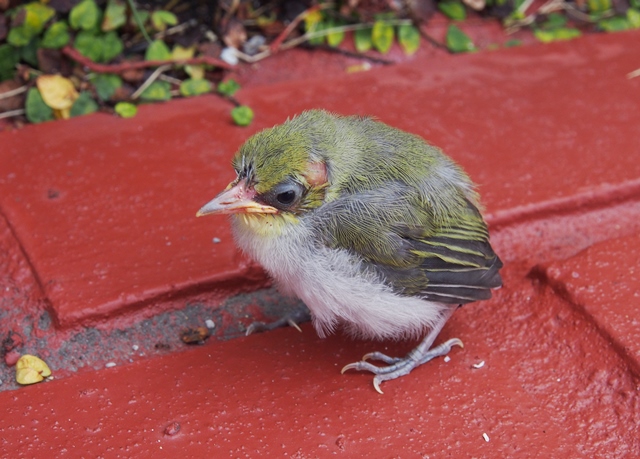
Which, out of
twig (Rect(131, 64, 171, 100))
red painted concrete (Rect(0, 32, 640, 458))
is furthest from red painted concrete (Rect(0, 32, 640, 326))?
twig (Rect(131, 64, 171, 100))

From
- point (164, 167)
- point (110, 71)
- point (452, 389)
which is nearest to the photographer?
point (452, 389)

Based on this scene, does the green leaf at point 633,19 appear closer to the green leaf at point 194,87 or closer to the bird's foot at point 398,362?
the green leaf at point 194,87

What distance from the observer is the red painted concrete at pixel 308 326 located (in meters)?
2.09

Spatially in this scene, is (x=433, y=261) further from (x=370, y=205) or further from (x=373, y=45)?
(x=373, y=45)

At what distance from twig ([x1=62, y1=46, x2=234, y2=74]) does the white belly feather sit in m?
1.36

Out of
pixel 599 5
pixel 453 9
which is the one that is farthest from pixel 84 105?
pixel 599 5

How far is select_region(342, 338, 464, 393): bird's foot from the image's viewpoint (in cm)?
230

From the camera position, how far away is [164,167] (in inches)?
117

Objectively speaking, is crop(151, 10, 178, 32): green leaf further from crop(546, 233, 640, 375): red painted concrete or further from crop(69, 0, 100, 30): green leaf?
crop(546, 233, 640, 375): red painted concrete

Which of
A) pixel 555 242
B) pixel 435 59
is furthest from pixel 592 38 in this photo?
pixel 555 242

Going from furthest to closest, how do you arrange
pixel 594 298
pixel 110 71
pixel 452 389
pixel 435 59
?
pixel 435 59 < pixel 110 71 < pixel 594 298 < pixel 452 389

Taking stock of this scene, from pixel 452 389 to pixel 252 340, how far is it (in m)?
0.64

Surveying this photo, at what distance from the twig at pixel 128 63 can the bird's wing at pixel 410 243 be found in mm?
1495

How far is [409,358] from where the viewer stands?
2381mm
